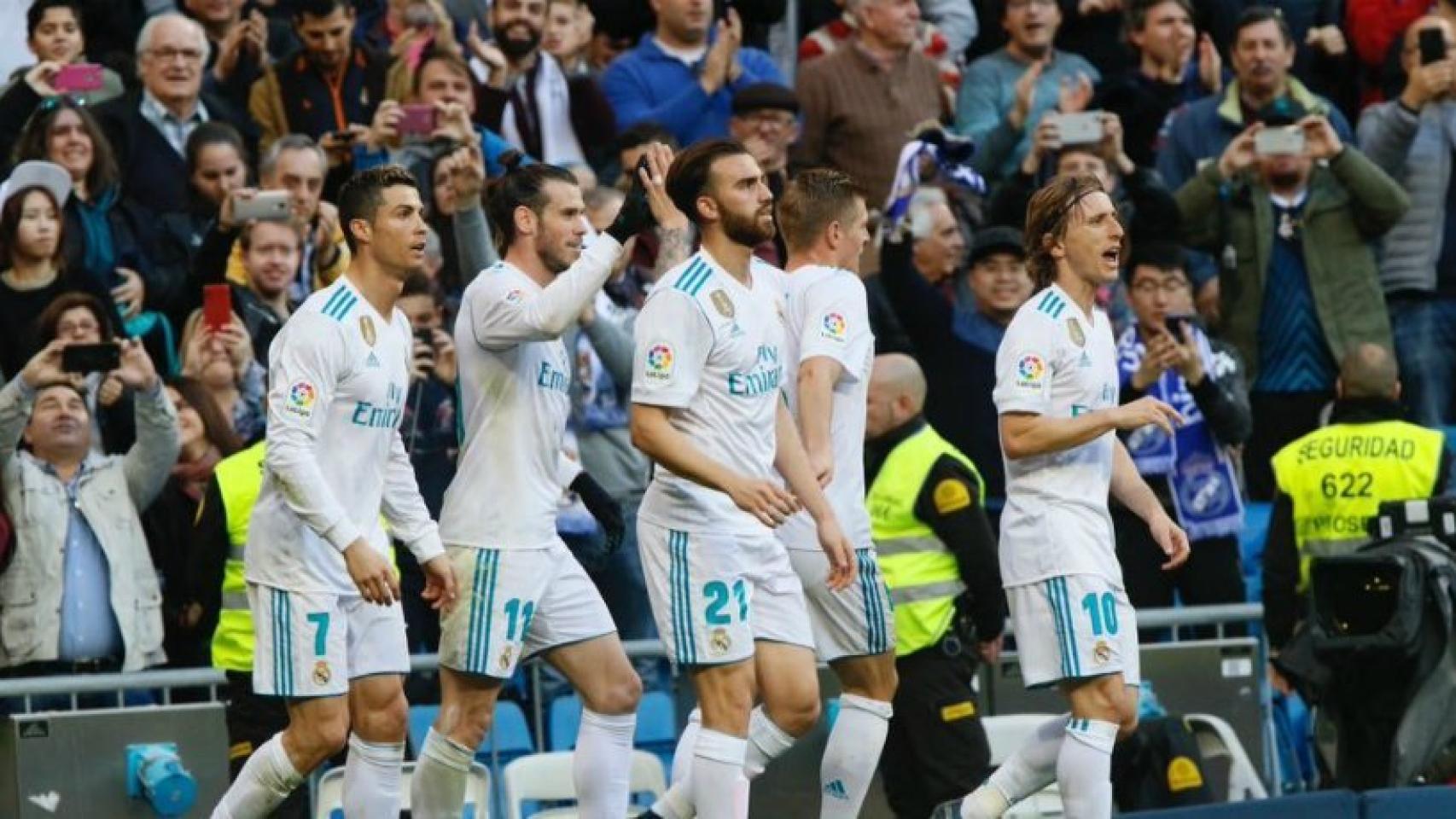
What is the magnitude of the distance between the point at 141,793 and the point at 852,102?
19.8 feet

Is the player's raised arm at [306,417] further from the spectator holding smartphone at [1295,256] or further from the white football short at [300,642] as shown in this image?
the spectator holding smartphone at [1295,256]

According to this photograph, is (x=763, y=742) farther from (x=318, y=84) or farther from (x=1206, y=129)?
(x=1206, y=129)

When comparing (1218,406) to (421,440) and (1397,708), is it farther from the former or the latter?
(421,440)

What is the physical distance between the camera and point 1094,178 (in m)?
11.1

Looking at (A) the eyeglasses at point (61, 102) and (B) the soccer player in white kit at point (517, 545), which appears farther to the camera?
(A) the eyeglasses at point (61, 102)

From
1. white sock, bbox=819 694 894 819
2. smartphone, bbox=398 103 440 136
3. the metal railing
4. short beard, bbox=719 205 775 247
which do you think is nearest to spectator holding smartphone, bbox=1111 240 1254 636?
the metal railing

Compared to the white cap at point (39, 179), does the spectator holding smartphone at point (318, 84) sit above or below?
above

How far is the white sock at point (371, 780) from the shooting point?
34.3 ft

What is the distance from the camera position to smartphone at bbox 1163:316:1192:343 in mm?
14398

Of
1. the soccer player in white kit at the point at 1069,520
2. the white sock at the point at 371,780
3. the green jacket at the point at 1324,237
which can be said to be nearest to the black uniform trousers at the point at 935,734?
the soccer player in white kit at the point at 1069,520

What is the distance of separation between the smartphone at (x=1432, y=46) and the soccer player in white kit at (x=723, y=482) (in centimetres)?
658

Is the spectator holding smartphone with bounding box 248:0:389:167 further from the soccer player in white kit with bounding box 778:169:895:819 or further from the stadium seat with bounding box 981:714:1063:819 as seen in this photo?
the stadium seat with bounding box 981:714:1063:819

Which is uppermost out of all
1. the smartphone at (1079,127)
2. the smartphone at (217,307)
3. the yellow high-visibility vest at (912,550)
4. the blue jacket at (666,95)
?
the blue jacket at (666,95)

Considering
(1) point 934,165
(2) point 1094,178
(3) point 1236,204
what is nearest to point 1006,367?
(2) point 1094,178
